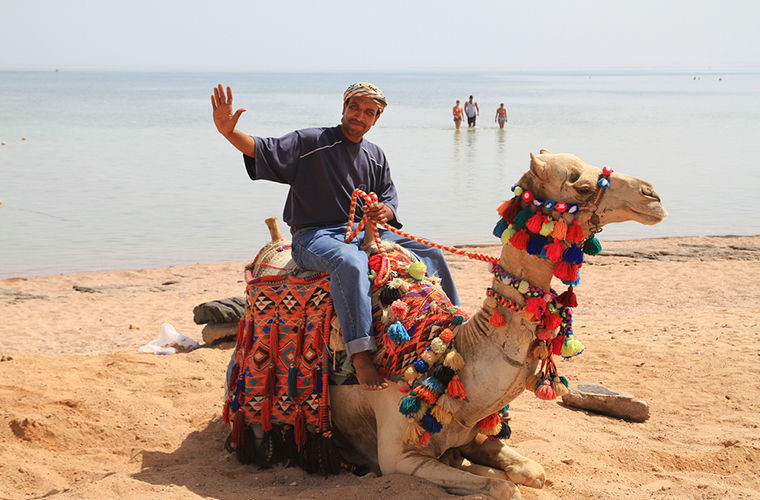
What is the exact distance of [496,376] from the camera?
470 cm

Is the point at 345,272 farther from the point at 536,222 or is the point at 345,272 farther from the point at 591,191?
the point at 591,191

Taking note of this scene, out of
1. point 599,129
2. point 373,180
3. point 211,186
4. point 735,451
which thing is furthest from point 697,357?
point 599,129

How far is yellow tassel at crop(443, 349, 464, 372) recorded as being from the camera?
4.79 metres

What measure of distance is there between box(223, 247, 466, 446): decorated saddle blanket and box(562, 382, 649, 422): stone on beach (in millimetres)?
2216

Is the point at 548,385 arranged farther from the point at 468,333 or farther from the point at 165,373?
the point at 165,373

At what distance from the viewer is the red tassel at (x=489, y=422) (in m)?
5.18

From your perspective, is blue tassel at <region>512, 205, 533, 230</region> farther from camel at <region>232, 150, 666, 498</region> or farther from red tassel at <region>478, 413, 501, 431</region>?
red tassel at <region>478, 413, 501, 431</region>

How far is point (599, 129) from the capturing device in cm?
4494

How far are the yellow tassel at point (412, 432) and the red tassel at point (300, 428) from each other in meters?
0.92

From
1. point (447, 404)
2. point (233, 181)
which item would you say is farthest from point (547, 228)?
point (233, 181)

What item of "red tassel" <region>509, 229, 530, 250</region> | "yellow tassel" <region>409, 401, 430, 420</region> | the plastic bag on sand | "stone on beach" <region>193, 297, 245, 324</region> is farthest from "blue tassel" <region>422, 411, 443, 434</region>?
the plastic bag on sand

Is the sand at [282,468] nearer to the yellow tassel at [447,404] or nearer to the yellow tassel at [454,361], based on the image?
the yellow tassel at [447,404]

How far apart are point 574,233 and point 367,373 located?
1.56 metres

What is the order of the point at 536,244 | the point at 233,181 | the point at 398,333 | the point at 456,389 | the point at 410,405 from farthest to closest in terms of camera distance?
1. the point at 233,181
2. the point at 398,333
3. the point at 410,405
4. the point at 456,389
5. the point at 536,244
